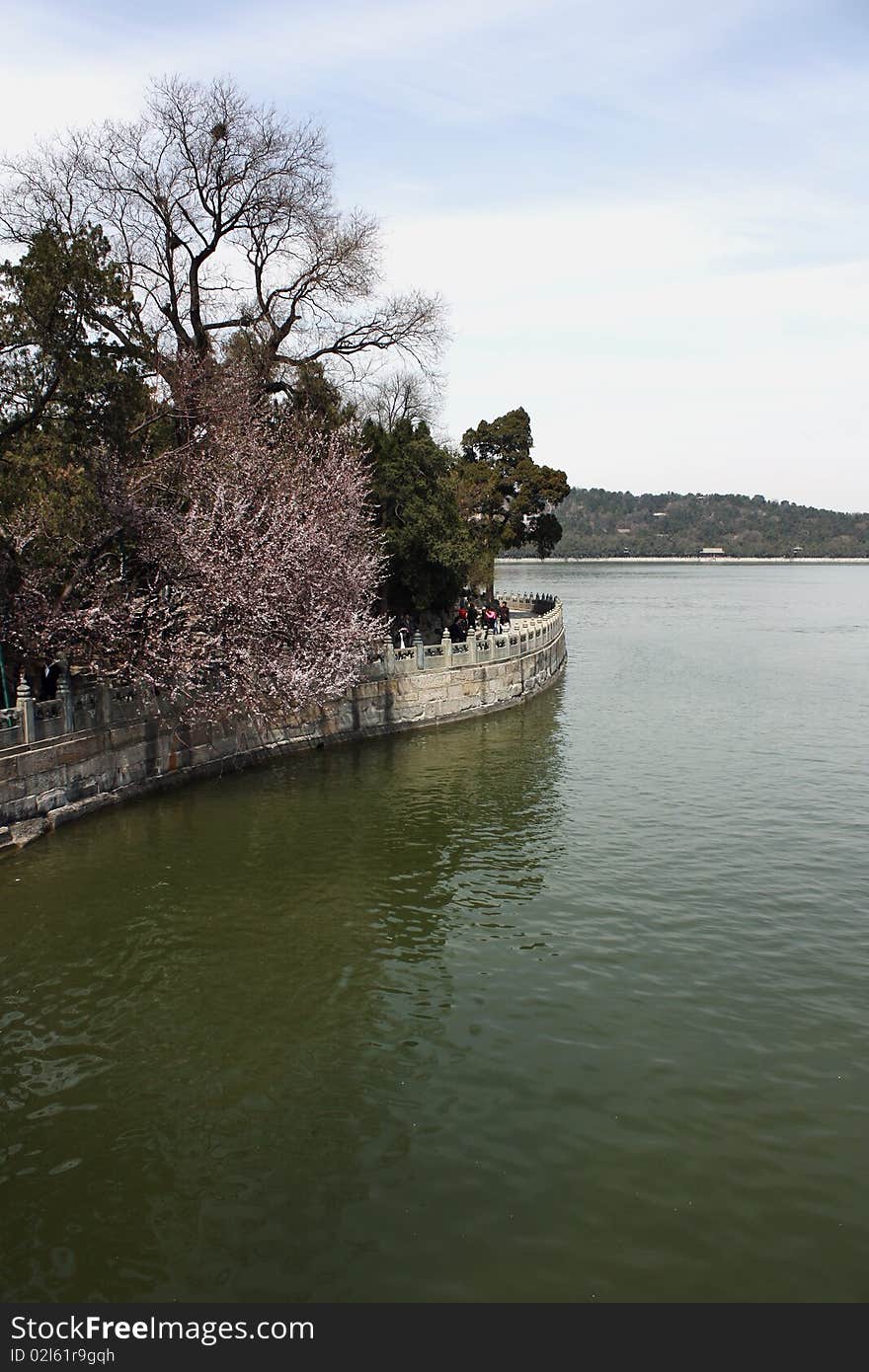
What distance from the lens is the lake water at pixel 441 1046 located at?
7371 millimetres

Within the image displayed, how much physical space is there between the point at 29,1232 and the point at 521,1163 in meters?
4.02

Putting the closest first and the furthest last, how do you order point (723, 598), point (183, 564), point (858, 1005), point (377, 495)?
1. point (858, 1005)
2. point (183, 564)
3. point (377, 495)
4. point (723, 598)

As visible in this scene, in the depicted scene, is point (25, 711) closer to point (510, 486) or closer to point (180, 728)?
point (180, 728)

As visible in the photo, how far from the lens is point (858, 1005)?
11.2 m

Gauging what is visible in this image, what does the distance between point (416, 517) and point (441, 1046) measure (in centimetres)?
2444

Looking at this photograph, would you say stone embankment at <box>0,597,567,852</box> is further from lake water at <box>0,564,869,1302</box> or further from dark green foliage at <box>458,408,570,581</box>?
dark green foliage at <box>458,408,570,581</box>

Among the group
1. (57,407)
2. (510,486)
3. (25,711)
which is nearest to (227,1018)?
(25,711)

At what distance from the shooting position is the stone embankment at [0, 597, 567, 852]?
1684 centimetres

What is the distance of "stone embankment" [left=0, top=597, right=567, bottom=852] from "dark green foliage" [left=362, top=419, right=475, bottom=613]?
2810 mm

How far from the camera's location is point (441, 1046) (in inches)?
412

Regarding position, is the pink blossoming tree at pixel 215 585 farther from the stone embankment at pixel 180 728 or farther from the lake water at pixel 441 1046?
the lake water at pixel 441 1046

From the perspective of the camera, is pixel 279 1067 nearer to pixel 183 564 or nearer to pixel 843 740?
pixel 183 564

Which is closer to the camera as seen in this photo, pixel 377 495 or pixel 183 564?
pixel 183 564

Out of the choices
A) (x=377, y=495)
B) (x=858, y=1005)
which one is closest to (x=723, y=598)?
(x=377, y=495)
